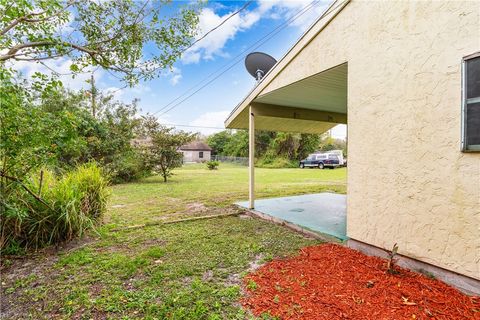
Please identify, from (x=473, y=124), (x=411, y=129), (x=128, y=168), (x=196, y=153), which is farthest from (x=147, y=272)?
(x=196, y=153)

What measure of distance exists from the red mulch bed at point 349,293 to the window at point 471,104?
153cm

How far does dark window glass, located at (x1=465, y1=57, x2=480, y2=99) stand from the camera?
2320mm

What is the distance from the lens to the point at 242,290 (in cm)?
264

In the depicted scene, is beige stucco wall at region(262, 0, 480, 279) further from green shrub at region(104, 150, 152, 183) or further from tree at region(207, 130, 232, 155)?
tree at region(207, 130, 232, 155)

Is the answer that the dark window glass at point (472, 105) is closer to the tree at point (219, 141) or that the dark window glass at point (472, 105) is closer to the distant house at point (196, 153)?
the distant house at point (196, 153)

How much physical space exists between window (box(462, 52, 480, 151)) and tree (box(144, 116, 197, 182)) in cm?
1266

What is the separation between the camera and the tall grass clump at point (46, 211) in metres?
3.57

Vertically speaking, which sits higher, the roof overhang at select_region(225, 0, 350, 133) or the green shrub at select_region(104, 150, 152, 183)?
the roof overhang at select_region(225, 0, 350, 133)

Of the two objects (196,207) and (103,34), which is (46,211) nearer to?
(103,34)

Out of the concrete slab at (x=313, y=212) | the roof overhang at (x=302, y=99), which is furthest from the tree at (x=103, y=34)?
the concrete slab at (x=313, y=212)

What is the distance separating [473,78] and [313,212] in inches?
165

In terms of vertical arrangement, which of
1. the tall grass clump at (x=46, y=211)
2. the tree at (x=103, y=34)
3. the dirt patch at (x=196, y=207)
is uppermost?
the tree at (x=103, y=34)

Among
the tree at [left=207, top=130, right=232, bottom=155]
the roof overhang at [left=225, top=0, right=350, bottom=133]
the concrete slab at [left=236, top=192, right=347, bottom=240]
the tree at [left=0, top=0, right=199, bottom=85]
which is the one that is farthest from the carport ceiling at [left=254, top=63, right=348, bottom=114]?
the tree at [left=207, top=130, right=232, bottom=155]

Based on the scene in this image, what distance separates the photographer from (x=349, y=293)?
252cm
